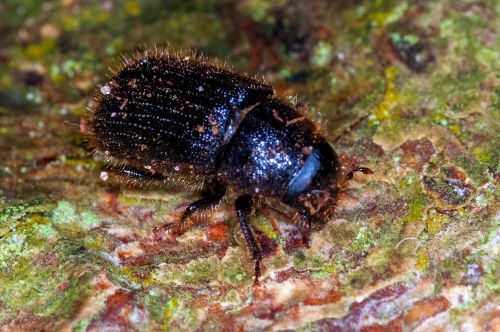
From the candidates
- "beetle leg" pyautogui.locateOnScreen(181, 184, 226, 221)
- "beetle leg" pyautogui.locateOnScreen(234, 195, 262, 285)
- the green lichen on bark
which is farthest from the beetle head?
"beetle leg" pyautogui.locateOnScreen(181, 184, 226, 221)

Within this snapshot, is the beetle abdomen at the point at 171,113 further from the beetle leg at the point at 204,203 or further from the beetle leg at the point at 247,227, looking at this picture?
the beetle leg at the point at 247,227

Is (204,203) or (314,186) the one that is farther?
(204,203)

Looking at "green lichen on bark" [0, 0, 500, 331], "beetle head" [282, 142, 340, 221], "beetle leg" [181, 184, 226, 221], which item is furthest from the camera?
"beetle leg" [181, 184, 226, 221]

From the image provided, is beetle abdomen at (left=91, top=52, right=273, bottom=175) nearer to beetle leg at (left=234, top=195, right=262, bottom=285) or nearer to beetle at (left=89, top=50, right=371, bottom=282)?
beetle at (left=89, top=50, right=371, bottom=282)

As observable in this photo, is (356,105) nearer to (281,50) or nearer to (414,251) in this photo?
(281,50)

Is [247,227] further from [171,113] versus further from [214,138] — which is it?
[171,113]

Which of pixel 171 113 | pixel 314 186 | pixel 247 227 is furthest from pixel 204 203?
pixel 314 186

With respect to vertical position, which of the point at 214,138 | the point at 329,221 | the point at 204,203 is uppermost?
the point at 214,138
